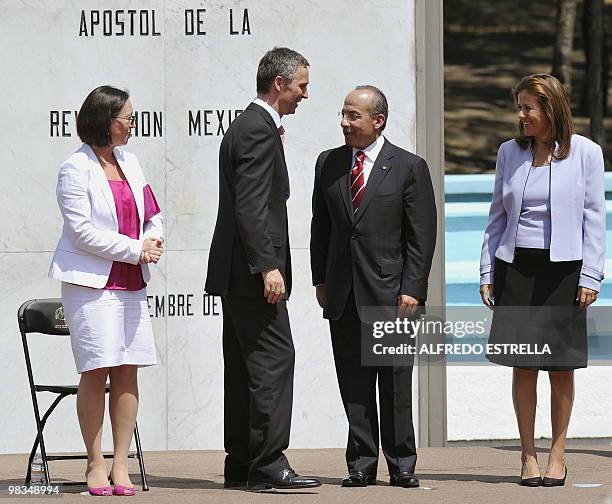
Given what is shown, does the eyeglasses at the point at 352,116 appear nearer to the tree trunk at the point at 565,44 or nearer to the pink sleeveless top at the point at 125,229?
the pink sleeveless top at the point at 125,229

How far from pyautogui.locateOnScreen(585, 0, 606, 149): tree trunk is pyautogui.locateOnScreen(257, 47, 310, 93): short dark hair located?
4.40m

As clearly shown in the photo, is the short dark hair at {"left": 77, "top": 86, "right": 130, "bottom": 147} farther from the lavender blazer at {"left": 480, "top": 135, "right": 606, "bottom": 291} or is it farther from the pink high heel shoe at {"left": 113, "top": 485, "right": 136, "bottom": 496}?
the lavender blazer at {"left": 480, "top": 135, "right": 606, "bottom": 291}

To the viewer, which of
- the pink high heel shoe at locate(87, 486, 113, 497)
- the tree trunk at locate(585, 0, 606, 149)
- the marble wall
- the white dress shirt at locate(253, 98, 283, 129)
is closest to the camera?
the pink high heel shoe at locate(87, 486, 113, 497)

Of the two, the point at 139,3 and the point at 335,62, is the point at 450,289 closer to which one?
the point at 335,62

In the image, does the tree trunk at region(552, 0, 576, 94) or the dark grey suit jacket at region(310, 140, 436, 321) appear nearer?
the dark grey suit jacket at region(310, 140, 436, 321)

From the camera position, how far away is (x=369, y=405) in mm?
6723

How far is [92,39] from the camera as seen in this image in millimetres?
8312

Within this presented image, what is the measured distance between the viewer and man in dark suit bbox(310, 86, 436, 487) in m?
6.66

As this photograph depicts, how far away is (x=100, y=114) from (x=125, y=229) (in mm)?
495

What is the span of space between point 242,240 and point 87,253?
65 centimetres

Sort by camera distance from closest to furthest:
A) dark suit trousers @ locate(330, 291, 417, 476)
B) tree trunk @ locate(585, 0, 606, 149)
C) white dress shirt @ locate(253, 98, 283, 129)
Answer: white dress shirt @ locate(253, 98, 283, 129)
dark suit trousers @ locate(330, 291, 417, 476)
tree trunk @ locate(585, 0, 606, 149)

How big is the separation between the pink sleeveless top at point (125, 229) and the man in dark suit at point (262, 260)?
325 mm

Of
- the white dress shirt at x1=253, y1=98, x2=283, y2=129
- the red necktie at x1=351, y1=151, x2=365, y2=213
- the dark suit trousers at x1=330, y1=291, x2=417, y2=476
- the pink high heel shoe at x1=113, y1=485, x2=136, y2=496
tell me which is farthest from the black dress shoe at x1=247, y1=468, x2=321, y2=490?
the white dress shirt at x1=253, y1=98, x2=283, y2=129

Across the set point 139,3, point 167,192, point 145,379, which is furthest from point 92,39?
point 145,379
